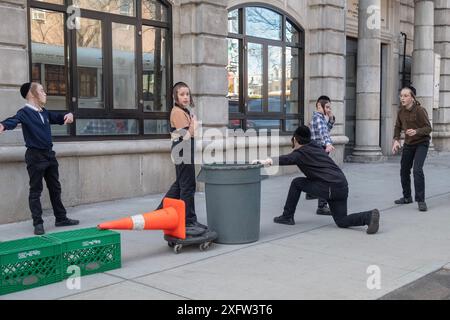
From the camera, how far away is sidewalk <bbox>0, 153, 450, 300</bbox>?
4.71m

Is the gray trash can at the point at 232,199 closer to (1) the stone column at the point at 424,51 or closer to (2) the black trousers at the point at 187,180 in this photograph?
(2) the black trousers at the point at 187,180

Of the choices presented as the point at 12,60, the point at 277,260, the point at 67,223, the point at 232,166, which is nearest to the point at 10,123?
the point at 12,60

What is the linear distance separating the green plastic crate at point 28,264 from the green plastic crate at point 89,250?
0.27ft

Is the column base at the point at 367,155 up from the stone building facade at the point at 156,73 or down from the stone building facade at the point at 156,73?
down

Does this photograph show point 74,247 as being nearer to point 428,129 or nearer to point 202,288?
point 202,288

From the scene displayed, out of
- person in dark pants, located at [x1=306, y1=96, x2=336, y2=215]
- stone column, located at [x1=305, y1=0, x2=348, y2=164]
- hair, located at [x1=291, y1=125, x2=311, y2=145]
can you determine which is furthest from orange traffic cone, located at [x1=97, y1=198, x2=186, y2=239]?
stone column, located at [x1=305, y1=0, x2=348, y2=164]

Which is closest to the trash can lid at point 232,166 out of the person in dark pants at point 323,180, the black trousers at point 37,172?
the person in dark pants at point 323,180

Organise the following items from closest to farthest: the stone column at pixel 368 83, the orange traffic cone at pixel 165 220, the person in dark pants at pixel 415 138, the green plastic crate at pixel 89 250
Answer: the green plastic crate at pixel 89 250, the orange traffic cone at pixel 165 220, the person in dark pants at pixel 415 138, the stone column at pixel 368 83

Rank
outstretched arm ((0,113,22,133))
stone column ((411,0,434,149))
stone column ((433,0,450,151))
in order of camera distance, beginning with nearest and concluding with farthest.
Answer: outstretched arm ((0,113,22,133))
stone column ((411,0,434,149))
stone column ((433,0,450,151))

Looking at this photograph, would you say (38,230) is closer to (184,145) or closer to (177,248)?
(177,248)

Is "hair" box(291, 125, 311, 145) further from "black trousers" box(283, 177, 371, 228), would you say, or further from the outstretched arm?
the outstretched arm

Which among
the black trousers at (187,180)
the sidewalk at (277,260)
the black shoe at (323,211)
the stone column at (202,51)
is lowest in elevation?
the sidewalk at (277,260)

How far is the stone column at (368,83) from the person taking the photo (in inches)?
603

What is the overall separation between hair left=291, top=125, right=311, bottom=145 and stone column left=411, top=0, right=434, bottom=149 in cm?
1158
